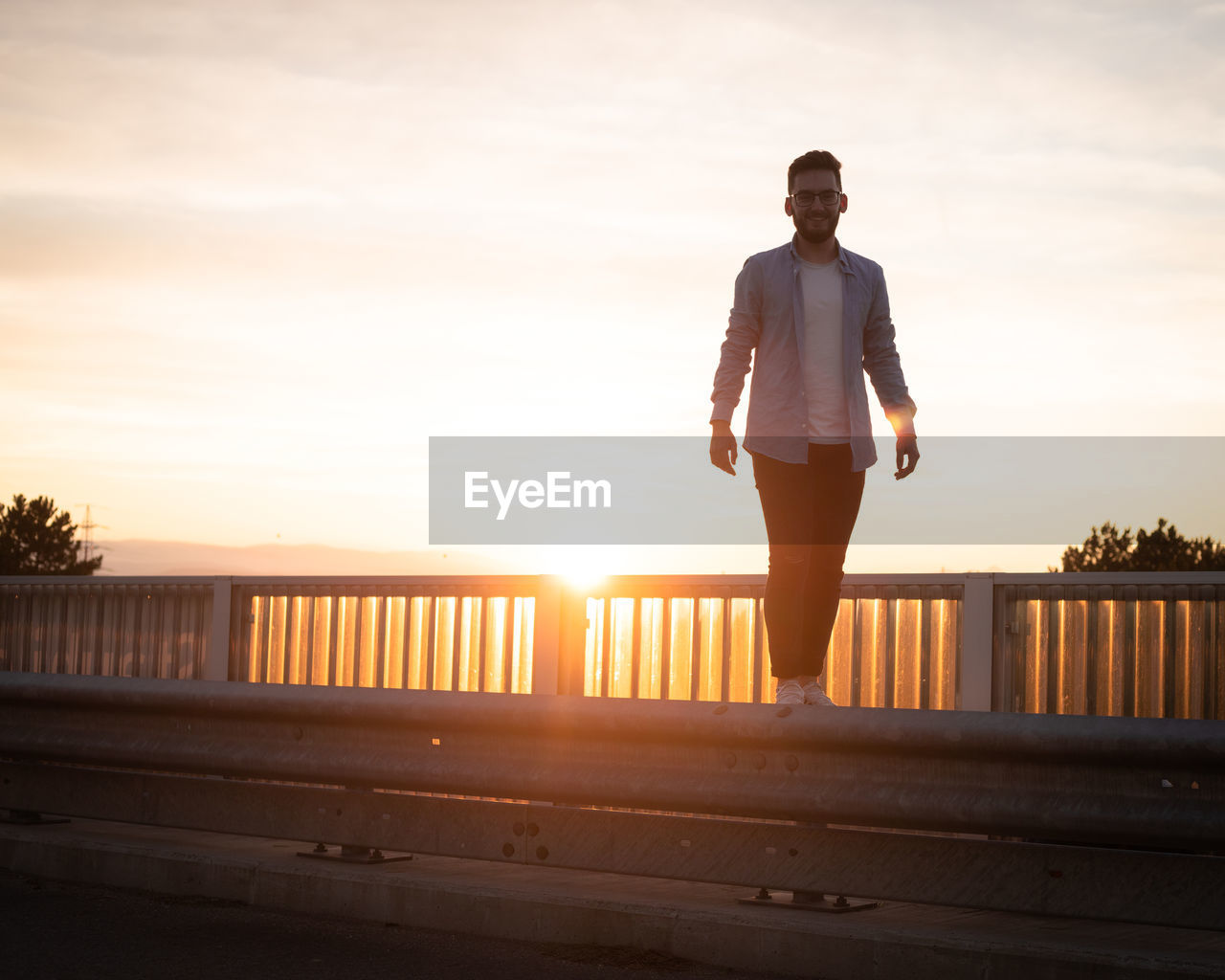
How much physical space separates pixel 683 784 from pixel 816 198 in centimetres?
212

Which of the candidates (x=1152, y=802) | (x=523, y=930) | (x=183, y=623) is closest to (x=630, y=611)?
(x=183, y=623)

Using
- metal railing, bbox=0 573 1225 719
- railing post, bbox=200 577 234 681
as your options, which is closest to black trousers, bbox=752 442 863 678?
metal railing, bbox=0 573 1225 719

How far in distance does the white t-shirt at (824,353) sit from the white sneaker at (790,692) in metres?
0.86

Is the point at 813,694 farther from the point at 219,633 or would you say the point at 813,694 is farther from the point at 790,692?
the point at 219,633

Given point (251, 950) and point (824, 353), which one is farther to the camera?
point (824, 353)

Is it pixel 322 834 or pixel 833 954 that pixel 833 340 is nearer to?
pixel 833 954

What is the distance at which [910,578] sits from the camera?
13195mm

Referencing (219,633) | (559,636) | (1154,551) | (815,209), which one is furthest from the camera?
(1154,551)

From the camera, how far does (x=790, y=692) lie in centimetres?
529

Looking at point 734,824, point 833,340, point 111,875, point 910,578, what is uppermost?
point 833,340

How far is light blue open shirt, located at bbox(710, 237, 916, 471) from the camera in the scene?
546 cm

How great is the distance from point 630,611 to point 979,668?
132 inches

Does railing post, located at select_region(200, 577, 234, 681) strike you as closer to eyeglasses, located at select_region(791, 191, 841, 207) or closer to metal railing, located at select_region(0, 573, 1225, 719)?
metal railing, located at select_region(0, 573, 1225, 719)

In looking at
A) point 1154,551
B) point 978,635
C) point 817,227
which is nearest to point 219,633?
point 978,635
